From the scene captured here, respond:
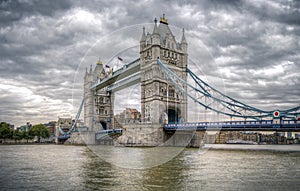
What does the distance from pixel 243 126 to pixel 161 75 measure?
16.8 m

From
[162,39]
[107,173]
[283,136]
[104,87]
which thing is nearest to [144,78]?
[162,39]

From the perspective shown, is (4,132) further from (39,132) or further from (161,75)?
(161,75)

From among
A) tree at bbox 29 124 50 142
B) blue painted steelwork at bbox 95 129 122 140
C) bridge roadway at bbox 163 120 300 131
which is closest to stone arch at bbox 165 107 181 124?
bridge roadway at bbox 163 120 300 131

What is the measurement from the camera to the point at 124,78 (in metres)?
56.4

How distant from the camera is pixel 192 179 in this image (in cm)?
1109

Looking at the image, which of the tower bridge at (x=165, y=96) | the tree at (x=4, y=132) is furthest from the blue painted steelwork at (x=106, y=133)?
the tree at (x=4, y=132)

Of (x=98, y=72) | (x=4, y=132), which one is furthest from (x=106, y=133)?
(x=4, y=132)

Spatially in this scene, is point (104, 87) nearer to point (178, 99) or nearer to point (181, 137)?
point (178, 99)

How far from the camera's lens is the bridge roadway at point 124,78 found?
49.7 meters

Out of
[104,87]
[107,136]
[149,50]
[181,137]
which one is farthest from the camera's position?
[104,87]

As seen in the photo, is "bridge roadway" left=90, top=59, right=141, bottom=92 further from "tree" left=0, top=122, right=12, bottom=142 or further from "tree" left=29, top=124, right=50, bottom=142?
"tree" left=29, top=124, right=50, bottom=142

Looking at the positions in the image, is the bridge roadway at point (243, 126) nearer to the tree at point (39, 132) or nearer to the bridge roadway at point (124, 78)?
the bridge roadway at point (124, 78)

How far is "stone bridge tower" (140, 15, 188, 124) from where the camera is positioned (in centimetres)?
4359

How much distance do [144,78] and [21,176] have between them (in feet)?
115
